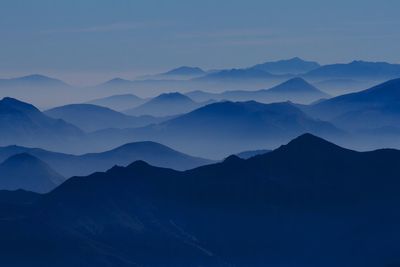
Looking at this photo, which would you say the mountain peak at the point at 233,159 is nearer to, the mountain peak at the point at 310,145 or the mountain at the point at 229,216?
the mountain at the point at 229,216

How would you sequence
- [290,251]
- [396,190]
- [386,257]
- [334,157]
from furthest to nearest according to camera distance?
[334,157] → [396,190] → [290,251] → [386,257]

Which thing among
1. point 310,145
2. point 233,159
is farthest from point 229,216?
point 310,145

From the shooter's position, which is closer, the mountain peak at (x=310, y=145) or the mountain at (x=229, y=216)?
the mountain at (x=229, y=216)

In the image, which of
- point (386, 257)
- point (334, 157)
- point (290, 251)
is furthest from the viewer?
point (334, 157)

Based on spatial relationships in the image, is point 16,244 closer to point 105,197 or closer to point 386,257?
point 105,197

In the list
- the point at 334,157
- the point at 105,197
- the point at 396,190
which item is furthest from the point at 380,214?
the point at 105,197

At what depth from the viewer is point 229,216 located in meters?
164

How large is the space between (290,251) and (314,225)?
9.25m

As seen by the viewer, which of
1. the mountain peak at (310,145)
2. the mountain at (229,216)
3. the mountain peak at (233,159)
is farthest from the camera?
the mountain peak at (310,145)

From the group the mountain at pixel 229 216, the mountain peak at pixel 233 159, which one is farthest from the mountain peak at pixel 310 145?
the mountain peak at pixel 233 159

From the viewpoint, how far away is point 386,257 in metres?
142

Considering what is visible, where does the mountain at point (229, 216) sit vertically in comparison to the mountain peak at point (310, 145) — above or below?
below

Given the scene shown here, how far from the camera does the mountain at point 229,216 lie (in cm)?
14800

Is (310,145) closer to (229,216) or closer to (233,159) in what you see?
(233,159)
